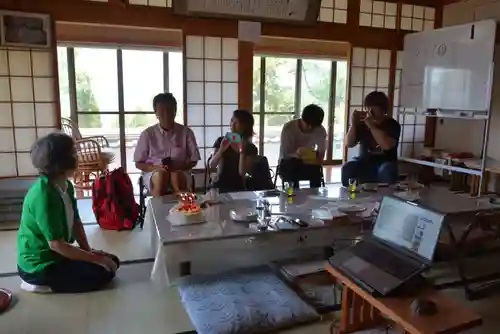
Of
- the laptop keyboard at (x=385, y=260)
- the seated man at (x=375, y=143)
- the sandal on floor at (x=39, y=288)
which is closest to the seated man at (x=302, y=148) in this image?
the seated man at (x=375, y=143)

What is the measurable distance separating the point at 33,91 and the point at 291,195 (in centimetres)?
277

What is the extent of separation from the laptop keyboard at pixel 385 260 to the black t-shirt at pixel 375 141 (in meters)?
2.19

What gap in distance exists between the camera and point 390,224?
181 cm

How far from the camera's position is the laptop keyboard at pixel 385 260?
59.5 inches

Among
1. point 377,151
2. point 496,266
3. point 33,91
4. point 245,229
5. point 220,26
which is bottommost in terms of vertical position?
point 496,266

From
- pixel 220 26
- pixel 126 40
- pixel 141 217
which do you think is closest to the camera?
pixel 141 217

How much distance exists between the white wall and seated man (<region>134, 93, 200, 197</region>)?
11.0 ft

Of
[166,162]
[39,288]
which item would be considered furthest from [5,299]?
[166,162]

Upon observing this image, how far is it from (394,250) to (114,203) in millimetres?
2369

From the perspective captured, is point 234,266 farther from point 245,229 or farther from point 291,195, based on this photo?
point 291,195

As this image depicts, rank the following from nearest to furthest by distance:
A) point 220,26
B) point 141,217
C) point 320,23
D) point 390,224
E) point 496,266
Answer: point 390,224
point 496,266
point 141,217
point 220,26
point 320,23

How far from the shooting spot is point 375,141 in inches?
151

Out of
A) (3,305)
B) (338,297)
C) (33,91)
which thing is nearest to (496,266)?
(338,297)

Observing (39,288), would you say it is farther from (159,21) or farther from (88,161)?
(159,21)
